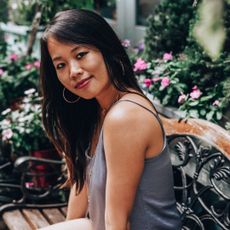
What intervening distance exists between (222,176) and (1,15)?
11.8 ft

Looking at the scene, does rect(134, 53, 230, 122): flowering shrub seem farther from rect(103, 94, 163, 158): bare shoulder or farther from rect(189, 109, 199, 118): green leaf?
rect(103, 94, 163, 158): bare shoulder

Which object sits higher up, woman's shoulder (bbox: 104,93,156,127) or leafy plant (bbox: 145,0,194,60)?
woman's shoulder (bbox: 104,93,156,127)

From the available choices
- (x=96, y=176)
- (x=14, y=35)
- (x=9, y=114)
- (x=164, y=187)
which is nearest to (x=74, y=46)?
(x=96, y=176)

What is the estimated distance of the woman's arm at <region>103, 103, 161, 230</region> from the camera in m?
1.63

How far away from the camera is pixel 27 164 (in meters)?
3.13

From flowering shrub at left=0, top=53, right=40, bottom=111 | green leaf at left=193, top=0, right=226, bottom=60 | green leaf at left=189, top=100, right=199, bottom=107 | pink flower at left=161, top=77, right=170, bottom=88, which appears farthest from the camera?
flowering shrub at left=0, top=53, right=40, bottom=111

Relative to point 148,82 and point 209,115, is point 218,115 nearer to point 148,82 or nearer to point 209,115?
point 209,115

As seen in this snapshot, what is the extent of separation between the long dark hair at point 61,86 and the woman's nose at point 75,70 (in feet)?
0.28

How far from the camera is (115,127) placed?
1636 millimetres

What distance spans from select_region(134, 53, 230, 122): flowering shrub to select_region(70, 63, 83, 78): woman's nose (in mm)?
852

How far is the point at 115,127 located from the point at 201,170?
809mm

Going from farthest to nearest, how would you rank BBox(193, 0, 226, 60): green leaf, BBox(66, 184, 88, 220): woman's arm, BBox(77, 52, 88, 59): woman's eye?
BBox(66, 184, 88, 220): woman's arm
BBox(77, 52, 88, 59): woman's eye
BBox(193, 0, 226, 60): green leaf

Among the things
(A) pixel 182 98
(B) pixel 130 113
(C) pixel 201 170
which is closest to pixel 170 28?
(A) pixel 182 98

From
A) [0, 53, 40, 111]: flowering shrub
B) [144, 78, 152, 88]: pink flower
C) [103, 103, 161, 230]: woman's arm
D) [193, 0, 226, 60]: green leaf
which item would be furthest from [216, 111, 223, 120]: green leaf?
[0, 53, 40, 111]: flowering shrub
